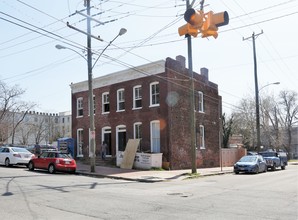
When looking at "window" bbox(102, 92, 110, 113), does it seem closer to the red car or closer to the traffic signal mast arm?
the red car

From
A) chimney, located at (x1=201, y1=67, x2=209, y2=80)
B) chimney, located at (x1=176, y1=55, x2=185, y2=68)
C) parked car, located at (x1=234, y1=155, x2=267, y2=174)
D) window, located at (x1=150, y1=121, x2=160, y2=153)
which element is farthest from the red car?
chimney, located at (x1=201, y1=67, x2=209, y2=80)

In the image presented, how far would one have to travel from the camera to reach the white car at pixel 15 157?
965 inches

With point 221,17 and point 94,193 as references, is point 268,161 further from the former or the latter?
point 221,17

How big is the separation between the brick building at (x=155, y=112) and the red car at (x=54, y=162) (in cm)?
723

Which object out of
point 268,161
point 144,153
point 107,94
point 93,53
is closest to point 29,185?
point 93,53

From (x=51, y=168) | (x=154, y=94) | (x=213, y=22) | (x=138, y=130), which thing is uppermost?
(x=154, y=94)

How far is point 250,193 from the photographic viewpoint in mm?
13242

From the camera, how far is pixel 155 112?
2705 centimetres

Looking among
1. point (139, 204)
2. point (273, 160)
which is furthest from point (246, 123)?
point (139, 204)

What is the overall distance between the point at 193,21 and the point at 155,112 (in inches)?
773

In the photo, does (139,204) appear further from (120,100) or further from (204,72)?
(204,72)

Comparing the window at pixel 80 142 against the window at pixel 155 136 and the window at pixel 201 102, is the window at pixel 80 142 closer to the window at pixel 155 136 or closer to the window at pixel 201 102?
the window at pixel 155 136

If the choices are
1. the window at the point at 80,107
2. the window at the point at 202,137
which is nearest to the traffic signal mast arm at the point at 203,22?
the window at the point at 202,137

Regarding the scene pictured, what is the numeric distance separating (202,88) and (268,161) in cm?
852
